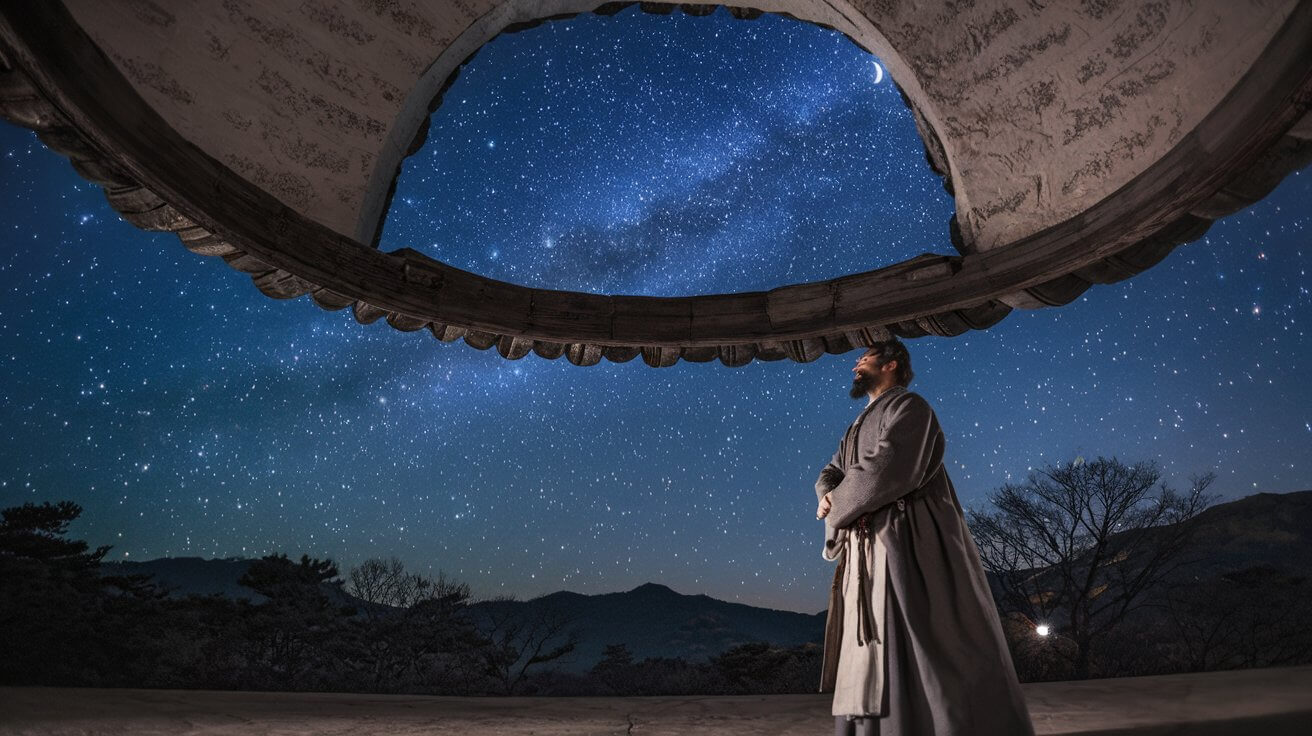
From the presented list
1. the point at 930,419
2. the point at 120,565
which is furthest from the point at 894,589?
the point at 120,565

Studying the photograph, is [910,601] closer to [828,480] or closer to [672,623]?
[828,480]

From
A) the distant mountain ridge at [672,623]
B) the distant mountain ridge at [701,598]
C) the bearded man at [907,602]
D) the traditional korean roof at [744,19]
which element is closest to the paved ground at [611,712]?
the bearded man at [907,602]

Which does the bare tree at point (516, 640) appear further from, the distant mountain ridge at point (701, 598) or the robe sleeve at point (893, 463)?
the robe sleeve at point (893, 463)

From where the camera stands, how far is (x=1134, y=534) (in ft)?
45.7

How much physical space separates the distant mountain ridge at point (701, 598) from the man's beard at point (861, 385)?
12991mm

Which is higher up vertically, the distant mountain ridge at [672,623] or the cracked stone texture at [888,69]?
the cracked stone texture at [888,69]

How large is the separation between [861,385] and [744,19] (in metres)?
2.68

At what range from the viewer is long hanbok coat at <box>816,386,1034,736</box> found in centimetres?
249

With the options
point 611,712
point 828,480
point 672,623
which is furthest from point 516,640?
point 828,480

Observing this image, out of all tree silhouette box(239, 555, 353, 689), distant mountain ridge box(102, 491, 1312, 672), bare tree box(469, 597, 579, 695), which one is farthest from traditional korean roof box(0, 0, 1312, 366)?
distant mountain ridge box(102, 491, 1312, 672)

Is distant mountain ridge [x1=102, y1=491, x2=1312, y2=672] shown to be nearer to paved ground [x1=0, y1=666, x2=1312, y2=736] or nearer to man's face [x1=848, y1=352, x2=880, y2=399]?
paved ground [x1=0, y1=666, x2=1312, y2=736]

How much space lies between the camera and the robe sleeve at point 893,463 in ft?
9.46

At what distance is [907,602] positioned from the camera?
105 inches

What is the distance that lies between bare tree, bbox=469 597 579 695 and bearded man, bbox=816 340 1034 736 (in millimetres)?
11879
